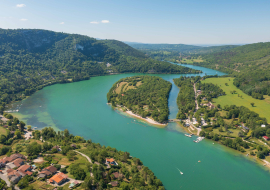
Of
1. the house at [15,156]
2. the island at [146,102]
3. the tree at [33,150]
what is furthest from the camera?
the island at [146,102]

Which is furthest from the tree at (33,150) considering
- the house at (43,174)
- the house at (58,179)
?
the house at (58,179)

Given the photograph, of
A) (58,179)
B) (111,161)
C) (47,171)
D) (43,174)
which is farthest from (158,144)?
(43,174)

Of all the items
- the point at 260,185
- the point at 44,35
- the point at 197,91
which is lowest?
the point at 260,185

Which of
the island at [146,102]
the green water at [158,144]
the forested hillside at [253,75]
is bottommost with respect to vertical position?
the green water at [158,144]

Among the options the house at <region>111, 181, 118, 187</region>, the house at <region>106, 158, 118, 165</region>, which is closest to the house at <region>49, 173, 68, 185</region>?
the house at <region>111, 181, 118, 187</region>

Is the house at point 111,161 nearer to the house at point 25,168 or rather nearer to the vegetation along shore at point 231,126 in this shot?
the house at point 25,168

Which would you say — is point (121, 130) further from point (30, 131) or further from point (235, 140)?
point (235, 140)

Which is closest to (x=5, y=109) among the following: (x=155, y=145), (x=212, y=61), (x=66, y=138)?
(x=66, y=138)
